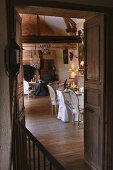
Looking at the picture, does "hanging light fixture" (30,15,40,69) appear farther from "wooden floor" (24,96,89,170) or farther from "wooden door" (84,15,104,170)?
"wooden door" (84,15,104,170)

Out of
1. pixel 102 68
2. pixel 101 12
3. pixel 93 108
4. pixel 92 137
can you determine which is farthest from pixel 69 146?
pixel 101 12

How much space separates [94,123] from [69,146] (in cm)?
131

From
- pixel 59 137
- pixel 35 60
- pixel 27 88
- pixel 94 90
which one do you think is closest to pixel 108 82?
pixel 94 90

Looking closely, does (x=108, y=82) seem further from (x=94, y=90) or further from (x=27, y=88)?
(x=27, y=88)

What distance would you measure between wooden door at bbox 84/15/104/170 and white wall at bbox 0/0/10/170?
4.07ft

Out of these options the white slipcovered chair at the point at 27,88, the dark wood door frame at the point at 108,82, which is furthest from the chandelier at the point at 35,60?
the dark wood door frame at the point at 108,82

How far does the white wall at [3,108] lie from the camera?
2.49 m

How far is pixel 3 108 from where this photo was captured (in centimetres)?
254

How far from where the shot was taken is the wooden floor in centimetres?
379

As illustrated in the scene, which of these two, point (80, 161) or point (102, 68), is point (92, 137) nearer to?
point (80, 161)

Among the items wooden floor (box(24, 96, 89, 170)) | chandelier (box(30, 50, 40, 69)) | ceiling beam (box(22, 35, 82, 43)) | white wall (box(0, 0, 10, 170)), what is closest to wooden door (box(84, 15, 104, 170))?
wooden floor (box(24, 96, 89, 170))

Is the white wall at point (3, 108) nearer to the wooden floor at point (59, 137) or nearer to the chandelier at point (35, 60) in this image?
the wooden floor at point (59, 137)

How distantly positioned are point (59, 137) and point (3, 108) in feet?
8.76

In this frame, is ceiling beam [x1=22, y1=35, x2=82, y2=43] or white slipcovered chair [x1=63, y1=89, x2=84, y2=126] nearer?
white slipcovered chair [x1=63, y1=89, x2=84, y2=126]
